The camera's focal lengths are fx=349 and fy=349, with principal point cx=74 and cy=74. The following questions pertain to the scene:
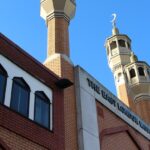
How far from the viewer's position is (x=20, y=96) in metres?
10.6

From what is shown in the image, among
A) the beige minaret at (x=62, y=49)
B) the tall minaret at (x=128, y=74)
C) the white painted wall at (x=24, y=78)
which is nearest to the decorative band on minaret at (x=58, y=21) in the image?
the beige minaret at (x=62, y=49)

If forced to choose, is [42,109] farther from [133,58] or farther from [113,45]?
[113,45]

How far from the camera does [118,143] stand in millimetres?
14703

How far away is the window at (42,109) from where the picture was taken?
1100cm

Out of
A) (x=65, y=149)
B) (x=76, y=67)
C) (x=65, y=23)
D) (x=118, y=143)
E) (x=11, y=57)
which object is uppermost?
(x=65, y=23)

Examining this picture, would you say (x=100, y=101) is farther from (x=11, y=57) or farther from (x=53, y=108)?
(x=11, y=57)

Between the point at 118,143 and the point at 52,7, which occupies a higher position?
the point at 52,7

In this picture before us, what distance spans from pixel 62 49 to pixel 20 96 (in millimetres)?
4719

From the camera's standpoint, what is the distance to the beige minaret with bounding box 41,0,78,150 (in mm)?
12344

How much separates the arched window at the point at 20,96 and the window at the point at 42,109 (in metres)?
0.47

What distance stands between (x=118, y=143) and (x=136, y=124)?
2749 millimetres

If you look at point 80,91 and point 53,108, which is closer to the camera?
point 53,108

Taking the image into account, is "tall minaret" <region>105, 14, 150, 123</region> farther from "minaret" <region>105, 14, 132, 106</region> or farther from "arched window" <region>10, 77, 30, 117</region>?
"arched window" <region>10, 77, 30, 117</region>

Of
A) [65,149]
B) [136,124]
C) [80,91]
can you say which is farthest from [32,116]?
[136,124]
